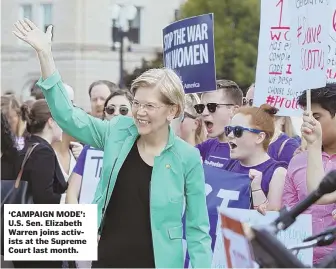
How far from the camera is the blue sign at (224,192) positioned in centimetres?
585

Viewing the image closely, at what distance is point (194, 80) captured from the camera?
7664 millimetres

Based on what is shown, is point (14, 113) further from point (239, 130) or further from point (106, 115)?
point (239, 130)

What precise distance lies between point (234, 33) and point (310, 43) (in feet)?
131

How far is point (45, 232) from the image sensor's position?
626 cm

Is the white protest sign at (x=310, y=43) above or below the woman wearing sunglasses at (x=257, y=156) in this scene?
above

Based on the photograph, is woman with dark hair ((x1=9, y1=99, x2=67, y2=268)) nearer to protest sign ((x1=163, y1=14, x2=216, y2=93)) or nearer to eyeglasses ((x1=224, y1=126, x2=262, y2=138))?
protest sign ((x1=163, y1=14, x2=216, y2=93))

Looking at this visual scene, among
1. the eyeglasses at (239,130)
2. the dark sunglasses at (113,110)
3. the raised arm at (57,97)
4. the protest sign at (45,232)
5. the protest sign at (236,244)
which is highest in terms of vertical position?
the raised arm at (57,97)

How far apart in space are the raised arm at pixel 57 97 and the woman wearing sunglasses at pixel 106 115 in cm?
265

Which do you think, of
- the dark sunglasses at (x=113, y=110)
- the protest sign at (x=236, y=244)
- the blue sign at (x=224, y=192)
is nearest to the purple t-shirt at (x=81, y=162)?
the dark sunglasses at (x=113, y=110)

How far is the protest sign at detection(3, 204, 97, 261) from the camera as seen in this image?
5.94m

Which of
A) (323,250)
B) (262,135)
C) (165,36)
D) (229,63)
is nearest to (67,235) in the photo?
(262,135)

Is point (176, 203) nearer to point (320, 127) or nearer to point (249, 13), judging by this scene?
point (320, 127)

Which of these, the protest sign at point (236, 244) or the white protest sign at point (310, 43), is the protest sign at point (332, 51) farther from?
the protest sign at point (236, 244)

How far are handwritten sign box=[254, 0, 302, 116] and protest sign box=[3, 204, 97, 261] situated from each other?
173cm
